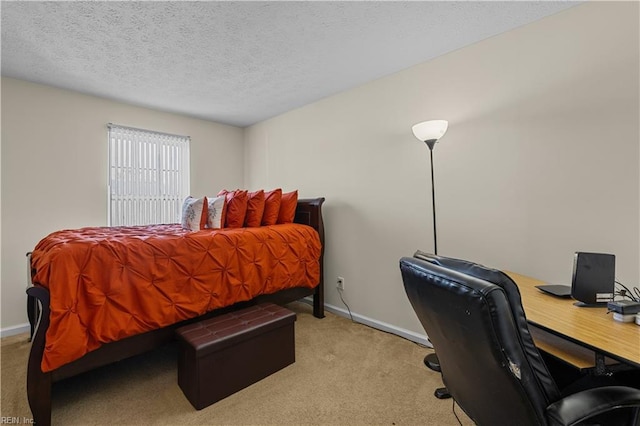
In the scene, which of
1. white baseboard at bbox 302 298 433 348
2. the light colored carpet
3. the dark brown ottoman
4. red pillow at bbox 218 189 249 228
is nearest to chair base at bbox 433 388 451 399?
the light colored carpet

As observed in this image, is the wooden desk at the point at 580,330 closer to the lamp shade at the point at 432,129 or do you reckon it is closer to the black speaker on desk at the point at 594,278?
the black speaker on desk at the point at 594,278

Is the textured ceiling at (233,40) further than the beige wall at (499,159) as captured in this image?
Yes

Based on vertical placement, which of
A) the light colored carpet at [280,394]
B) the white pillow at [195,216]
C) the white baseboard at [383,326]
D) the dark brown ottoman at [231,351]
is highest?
the white pillow at [195,216]

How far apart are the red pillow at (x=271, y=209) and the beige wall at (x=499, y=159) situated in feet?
1.88

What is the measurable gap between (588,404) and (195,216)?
2605 millimetres

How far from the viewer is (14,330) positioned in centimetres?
265

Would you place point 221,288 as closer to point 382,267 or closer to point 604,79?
point 382,267

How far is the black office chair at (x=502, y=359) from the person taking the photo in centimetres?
69

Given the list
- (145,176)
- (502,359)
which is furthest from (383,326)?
(145,176)

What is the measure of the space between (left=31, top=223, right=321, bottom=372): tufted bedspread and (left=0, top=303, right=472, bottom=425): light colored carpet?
0.44 metres

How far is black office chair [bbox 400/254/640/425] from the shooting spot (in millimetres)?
694

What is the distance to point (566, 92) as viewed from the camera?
68.6 inches

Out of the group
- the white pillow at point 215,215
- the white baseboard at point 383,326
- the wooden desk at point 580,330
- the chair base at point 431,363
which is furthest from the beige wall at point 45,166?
the wooden desk at point 580,330

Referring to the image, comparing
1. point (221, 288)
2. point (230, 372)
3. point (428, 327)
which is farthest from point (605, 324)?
point (221, 288)
